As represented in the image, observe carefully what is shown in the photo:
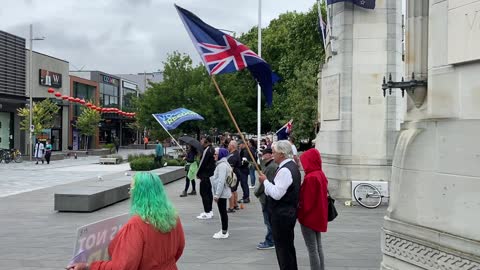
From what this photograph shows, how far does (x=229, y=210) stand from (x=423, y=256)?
27.4 feet

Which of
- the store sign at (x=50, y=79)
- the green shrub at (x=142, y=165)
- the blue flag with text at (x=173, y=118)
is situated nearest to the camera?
the blue flag with text at (x=173, y=118)

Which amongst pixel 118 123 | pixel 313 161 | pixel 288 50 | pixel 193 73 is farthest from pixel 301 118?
pixel 118 123

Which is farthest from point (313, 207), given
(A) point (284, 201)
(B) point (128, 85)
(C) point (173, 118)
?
(B) point (128, 85)

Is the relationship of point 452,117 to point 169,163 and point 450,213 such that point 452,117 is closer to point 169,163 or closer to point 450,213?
point 450,213

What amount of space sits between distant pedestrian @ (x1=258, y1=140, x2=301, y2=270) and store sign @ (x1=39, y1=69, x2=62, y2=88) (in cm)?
4743

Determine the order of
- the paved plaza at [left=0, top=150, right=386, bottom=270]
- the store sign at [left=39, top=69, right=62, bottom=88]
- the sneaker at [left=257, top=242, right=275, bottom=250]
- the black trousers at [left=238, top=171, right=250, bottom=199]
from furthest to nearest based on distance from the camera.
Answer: the store sign at [left=39, top=69, right=62, bottom=88]
the black trousers at [left=238, top=171, right=250, bottom=199]
the sneaker at [left=257, top=242, right=275, bottom=250]
the paved plaza at [left=0, top=150, right=386, bottom=270]

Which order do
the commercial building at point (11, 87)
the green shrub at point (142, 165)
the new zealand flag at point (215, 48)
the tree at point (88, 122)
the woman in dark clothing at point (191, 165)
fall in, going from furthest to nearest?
the tree at point (88, 122) < the commercial building at point (11, 87) < the green shrub at point (142, 165) < the woman in dark clothing at point (191, 165) < the new zealand flag at point (215, 48)

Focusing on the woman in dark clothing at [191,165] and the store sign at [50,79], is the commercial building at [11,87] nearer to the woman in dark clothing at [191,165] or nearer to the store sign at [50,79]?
the store sign at [50,79]

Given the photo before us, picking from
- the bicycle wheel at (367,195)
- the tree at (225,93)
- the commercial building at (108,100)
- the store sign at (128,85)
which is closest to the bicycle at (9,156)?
the tree at (225,93)

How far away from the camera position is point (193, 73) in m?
36.1

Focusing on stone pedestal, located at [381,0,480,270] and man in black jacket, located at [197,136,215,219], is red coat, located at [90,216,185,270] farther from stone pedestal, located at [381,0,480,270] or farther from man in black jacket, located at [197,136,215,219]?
man in black jacket, located at [197,136,215,219]

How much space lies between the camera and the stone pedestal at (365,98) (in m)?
14.2

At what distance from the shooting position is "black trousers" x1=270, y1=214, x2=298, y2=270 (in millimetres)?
5969

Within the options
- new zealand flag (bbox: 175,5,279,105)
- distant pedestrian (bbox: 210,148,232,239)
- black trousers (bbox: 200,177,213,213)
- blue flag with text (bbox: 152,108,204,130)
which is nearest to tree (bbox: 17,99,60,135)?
blue flag with text (bbox: 152,108,204,130)
